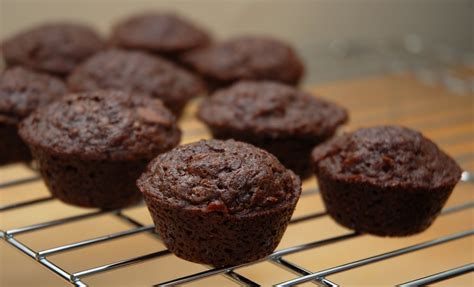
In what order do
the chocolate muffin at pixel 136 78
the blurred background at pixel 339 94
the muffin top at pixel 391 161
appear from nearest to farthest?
the muffin top at pixel 391 161 < the blurred background at pixel 339 94 < the chocolate muffin at pixel 136 78

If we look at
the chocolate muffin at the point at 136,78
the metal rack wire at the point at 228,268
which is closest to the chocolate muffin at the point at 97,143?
the metal rack wire at the point at 228,268

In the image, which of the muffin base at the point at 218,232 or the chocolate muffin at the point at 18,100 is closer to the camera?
the muffin base at the point at 218,232

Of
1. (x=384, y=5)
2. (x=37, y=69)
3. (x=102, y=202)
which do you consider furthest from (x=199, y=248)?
(x=384, y=5)

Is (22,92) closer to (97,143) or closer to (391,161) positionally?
(97,143)

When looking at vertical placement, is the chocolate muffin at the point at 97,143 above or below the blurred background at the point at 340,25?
below

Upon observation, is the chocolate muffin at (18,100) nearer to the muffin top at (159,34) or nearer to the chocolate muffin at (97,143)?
the chocolate muffin at (97,143)
